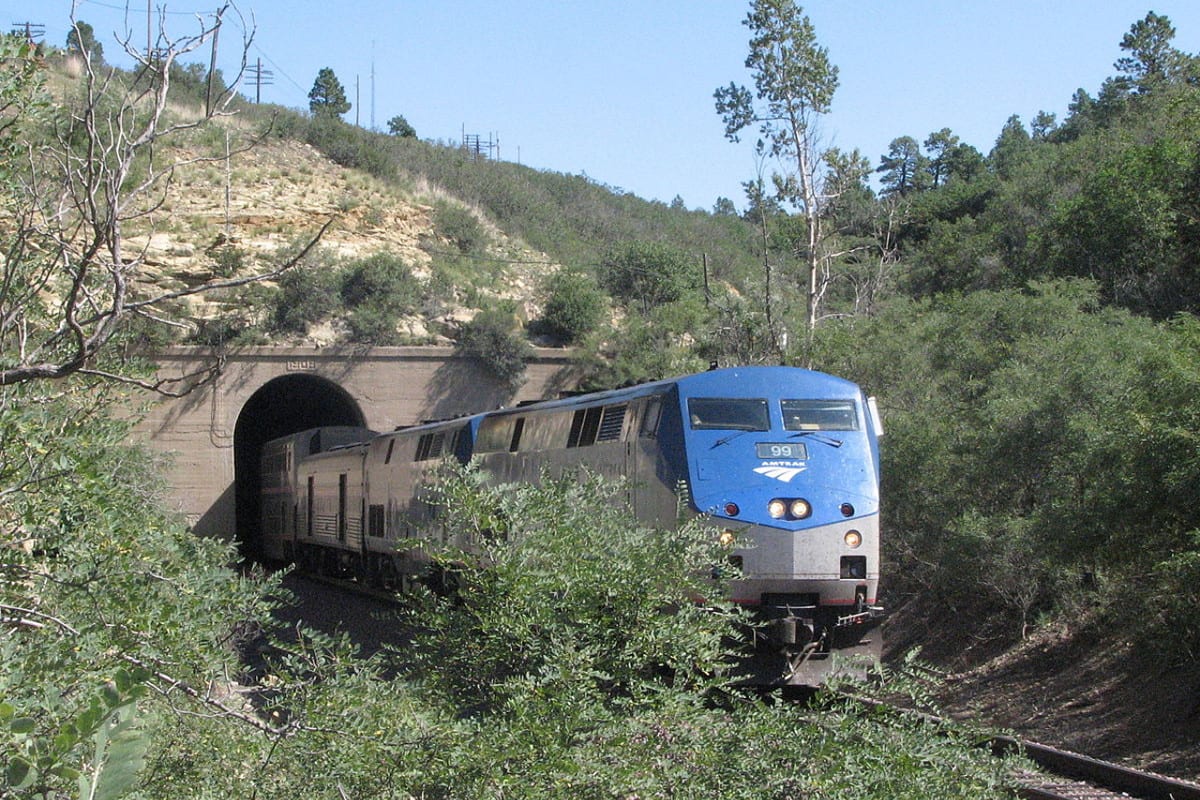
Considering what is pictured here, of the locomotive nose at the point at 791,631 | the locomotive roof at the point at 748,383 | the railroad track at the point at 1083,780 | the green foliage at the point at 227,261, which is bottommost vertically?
the railroad track at the point at 1083,780

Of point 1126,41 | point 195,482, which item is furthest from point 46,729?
point 1126,41

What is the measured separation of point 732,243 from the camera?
7281 centimetres

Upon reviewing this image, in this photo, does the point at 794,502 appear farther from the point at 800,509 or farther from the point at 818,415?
the point at 818,415

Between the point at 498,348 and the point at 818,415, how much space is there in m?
25.8

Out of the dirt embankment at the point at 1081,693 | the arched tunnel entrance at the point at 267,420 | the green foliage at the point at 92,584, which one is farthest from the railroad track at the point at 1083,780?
the arched tunnel entrance at the point at 267,420

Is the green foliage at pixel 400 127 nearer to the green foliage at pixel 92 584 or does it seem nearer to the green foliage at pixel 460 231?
the green foliage at pixel 460 231

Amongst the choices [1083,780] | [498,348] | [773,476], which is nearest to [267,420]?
[498,348]

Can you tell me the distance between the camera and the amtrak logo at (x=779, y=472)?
510 inches

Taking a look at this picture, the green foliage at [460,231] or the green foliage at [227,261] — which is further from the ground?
the green foliage at [460,231]

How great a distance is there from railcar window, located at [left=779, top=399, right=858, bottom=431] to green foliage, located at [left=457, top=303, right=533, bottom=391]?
25388 millimetres

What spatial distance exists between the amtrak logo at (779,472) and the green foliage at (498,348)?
85.1ft

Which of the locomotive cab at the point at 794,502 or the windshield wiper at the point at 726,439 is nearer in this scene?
the locomotive cab at the point at 794,502

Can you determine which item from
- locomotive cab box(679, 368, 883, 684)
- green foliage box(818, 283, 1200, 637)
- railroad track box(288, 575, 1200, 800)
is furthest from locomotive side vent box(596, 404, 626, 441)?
green foliage box(818, 283, 1200, 637)

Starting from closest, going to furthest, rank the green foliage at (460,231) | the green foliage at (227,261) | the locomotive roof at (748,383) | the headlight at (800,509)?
the headlight at (800,509) → the locomotive roof at (748,383) → the green foliage at (227,261) → the green foliage at (460,231)
